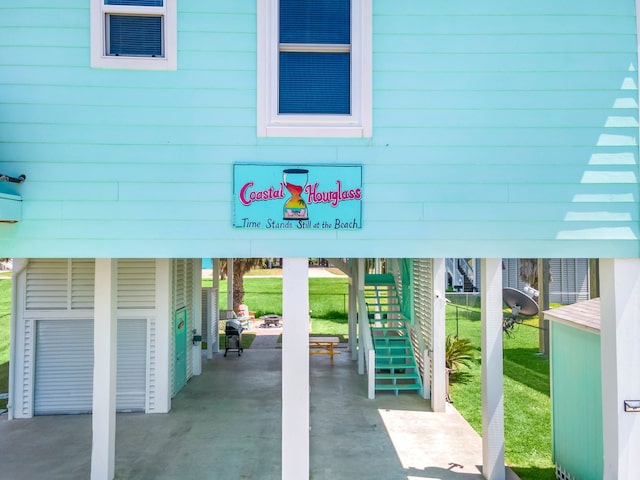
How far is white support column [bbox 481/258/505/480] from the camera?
15.4 ft

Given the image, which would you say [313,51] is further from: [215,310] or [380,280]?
[215,310]

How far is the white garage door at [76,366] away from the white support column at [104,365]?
2754 mm

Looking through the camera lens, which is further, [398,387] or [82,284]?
[398,387]

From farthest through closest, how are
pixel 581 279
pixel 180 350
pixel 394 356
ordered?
pixel 581 279, pixel 394 356, pixel 180 350

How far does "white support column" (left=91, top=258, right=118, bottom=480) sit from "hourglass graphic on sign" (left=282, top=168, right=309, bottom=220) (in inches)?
80.9

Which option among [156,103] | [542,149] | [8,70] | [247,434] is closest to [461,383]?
[247,434]

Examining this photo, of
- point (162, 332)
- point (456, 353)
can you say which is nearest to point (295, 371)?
point (162, 332)

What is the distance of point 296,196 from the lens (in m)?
3.44

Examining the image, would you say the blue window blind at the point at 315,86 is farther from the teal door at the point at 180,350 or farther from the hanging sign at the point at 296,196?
the teal door at the point at 180,350

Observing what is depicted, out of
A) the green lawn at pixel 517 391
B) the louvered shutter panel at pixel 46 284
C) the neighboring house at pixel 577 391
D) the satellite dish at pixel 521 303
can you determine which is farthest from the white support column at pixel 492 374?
the satellite dish at pixel 521 303

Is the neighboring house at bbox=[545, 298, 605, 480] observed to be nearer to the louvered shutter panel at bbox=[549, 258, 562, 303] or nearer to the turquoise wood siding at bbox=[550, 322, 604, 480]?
the turquoise wood siding at bbox=[550, 322, 604, 480]

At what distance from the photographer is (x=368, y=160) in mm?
3459

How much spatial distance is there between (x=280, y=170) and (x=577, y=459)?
4583 mm

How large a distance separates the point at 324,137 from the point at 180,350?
6.40 meters
